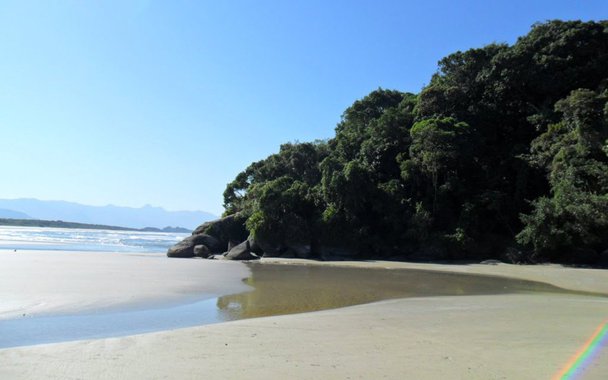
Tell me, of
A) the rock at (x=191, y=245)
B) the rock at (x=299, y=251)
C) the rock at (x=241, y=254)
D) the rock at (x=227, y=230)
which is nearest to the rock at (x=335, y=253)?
→ the rock at (x=299, y=251)

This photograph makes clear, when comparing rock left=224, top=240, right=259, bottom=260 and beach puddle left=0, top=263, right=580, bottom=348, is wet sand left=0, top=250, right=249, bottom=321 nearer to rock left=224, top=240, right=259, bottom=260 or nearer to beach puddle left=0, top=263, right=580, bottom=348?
beach puddle left=0, top=263, right=580, bottom=348

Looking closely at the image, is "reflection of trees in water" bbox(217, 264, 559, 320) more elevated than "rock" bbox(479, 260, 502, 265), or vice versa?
"rock" bbox(479, 260, 502, 265)

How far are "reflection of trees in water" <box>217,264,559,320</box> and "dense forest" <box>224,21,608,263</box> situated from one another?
32.2ft

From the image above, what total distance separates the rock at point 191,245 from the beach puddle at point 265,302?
65.2 ft

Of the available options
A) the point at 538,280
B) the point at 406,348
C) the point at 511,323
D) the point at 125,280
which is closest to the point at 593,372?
the point at 406,348

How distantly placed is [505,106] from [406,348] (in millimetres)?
37442

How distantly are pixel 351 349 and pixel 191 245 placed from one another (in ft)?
122

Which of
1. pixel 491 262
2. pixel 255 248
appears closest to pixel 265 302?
pixel 491 262

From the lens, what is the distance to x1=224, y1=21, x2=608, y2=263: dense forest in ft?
89.7

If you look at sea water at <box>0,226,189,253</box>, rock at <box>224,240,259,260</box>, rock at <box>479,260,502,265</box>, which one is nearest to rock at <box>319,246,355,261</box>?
rock at <box>224,240,259,260</box>

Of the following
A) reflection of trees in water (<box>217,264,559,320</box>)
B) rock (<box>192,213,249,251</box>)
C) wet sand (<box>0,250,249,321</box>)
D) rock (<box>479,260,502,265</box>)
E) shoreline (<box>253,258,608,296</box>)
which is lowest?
wet sand (<box>0,250,249,321</box>)

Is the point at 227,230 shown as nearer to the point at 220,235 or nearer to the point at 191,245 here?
the point at 220,235

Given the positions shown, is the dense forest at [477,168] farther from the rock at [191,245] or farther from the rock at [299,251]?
the rock at [191,245]

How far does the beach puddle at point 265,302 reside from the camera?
9289 millimetres
